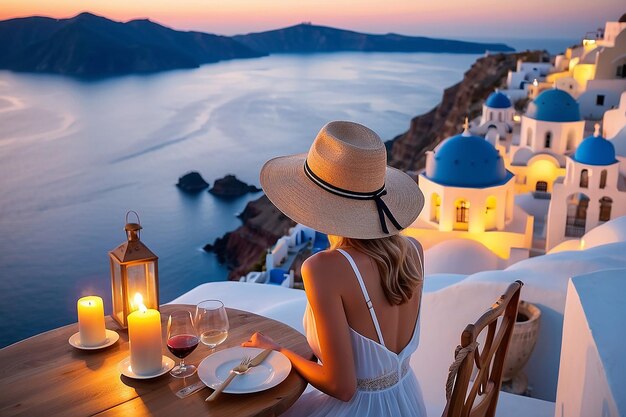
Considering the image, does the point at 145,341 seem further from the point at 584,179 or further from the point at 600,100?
the point at 600,100

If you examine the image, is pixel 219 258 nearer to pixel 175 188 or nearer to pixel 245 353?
pixel 175 188

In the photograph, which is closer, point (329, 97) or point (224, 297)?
point (224, 297)

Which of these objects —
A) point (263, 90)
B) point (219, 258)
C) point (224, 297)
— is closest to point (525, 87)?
point (219, 258)

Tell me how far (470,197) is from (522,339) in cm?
553

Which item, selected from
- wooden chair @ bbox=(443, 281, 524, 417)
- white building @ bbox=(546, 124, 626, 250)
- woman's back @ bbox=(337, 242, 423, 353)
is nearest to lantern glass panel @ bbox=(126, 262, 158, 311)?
woman's back @ bbox=(337, 242, 423, 353)

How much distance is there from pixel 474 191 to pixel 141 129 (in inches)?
1431

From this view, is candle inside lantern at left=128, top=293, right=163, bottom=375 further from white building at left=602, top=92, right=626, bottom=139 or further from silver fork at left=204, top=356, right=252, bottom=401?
white building at left=602, top=92, right=626, bottom=139

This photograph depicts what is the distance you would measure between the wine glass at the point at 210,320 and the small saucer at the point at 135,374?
12cm

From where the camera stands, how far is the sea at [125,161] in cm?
1903

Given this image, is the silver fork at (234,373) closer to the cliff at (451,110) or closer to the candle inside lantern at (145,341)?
the candle inside lantern at (145,341)

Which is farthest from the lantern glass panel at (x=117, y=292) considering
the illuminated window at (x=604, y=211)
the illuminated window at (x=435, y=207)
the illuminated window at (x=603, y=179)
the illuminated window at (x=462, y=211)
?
the illuminated window at (x=604, y=211)

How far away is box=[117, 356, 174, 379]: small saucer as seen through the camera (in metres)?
1.65

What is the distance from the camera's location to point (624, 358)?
1568 millimetres

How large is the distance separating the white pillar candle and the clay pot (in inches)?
101
